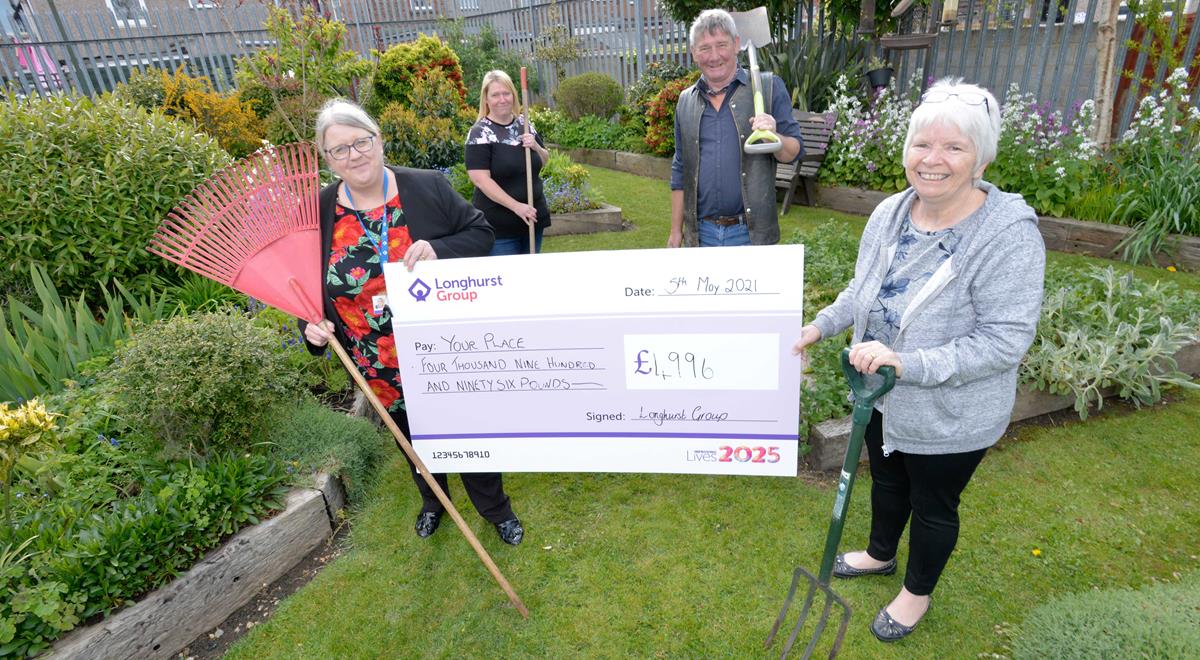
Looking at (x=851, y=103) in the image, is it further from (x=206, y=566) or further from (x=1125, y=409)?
(x=206, y=566)

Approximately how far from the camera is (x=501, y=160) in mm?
4359

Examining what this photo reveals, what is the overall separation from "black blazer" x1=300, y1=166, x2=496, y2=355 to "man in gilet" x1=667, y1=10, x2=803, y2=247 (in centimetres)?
154

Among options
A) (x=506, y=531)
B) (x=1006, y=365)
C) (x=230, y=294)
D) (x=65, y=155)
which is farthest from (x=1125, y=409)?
(x=65, y=155)

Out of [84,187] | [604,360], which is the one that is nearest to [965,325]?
[604,360]

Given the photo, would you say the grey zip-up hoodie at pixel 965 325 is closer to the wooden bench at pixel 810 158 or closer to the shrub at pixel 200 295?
the shrub at pixel 200 295

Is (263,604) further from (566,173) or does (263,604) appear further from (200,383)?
(566,173)

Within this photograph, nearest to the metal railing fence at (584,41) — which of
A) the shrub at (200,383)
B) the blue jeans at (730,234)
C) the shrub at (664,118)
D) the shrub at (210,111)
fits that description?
the shrub at (210,111)

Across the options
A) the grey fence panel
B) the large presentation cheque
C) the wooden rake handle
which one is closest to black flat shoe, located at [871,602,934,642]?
the large presentation cheque

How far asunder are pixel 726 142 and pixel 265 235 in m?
2.48

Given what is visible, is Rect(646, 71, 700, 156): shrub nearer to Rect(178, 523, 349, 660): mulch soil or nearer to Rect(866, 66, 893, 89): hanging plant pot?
Rect(866, 66, 893, 89): hanging plant pot

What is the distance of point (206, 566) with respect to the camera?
2.61m

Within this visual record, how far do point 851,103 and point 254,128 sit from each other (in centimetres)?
847

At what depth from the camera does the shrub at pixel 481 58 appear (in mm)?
16078

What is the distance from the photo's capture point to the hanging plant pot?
778 centimetres
